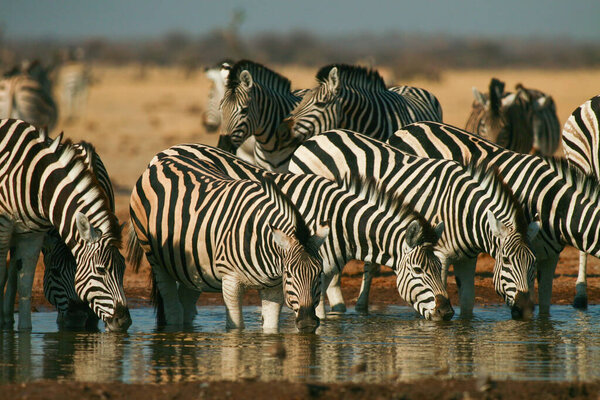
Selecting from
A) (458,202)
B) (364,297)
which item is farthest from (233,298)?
(458,202)

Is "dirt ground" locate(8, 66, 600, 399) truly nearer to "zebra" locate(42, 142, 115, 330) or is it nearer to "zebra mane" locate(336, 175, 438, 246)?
"zebra" locate(42, 142, 115, 330)

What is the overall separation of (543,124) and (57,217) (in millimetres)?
12741

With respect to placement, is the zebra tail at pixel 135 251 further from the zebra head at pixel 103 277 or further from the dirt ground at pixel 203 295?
the zebra head at pixel 103 277

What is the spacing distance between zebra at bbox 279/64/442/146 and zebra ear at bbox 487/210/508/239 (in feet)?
12.1

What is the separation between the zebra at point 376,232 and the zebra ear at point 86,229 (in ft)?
5.74

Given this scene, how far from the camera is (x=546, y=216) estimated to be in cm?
909

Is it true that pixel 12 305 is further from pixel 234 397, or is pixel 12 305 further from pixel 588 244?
pixel 588 244

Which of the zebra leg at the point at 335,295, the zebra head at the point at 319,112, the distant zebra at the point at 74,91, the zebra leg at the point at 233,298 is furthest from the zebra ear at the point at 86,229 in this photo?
the distant zebra at the point at 74,91

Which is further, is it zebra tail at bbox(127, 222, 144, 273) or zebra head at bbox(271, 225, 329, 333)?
zebra tail at bbox(127, 222, 144, 273)

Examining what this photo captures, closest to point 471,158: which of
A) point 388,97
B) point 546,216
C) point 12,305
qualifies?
point 546,216

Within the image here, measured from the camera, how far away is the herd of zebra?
7863 millimetres

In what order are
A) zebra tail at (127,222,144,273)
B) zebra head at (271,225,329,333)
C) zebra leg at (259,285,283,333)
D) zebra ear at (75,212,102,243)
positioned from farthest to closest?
zebra tail at (127,222,144,273)
zebra leg at (259,285,283,333)
zebra ear at (75,212,102,243)
zebra head at (271,225,329,333)

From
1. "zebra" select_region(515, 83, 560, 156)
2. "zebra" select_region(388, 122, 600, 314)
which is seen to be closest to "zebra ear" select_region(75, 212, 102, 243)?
"zebra" select_region(388, 122, 600, 314)

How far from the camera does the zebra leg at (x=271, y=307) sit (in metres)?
8.05
